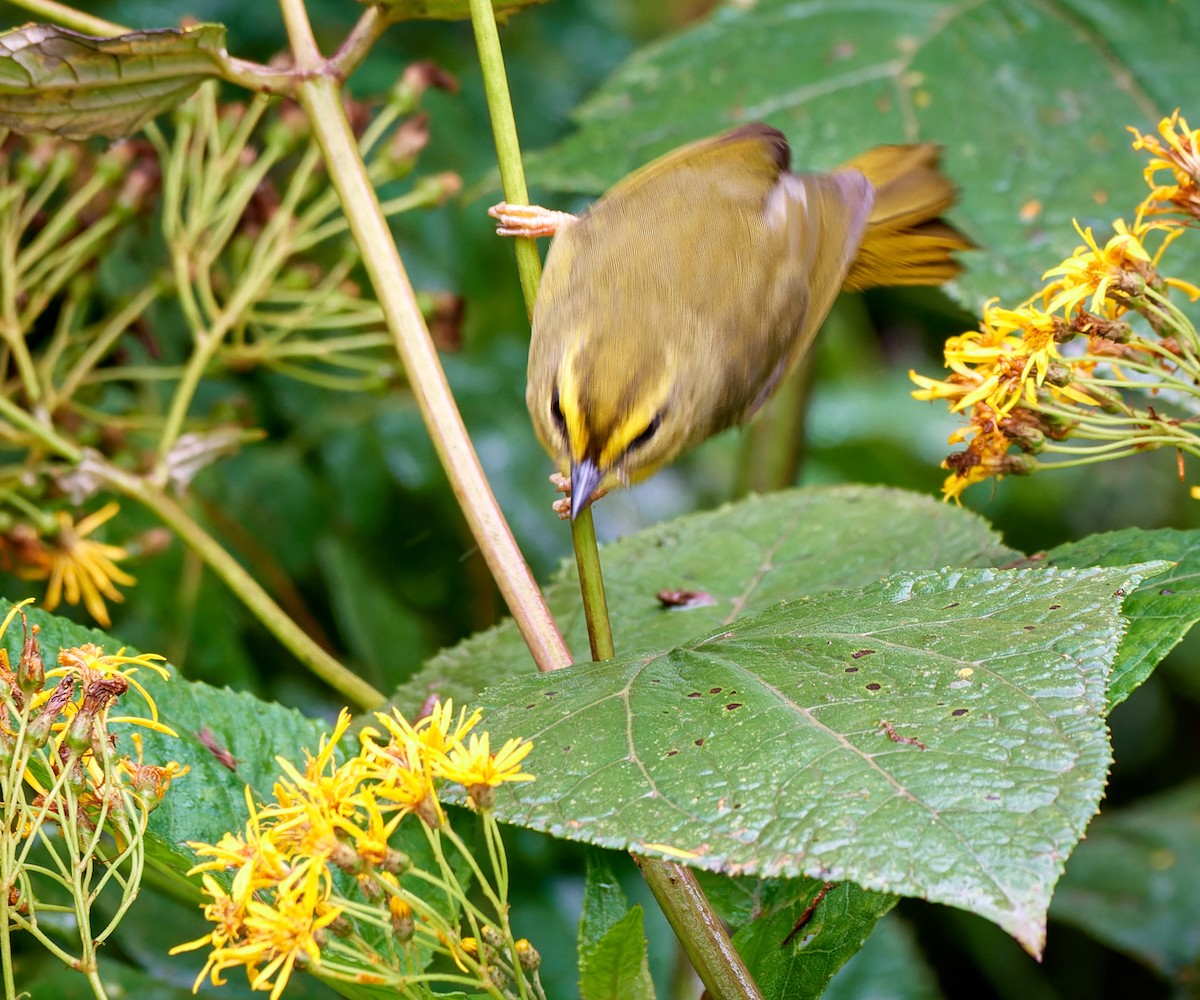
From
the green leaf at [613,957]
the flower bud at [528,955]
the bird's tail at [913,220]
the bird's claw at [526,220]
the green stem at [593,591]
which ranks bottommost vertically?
the green leaf at [613,957]

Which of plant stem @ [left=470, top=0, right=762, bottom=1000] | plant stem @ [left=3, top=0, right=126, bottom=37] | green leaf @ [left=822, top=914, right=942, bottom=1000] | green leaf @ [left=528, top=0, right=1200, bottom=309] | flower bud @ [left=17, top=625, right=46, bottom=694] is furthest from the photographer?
green leaf @ [left=822, top=914, right=942, bottom=1000]

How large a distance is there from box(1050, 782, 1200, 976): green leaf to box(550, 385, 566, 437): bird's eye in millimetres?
1522

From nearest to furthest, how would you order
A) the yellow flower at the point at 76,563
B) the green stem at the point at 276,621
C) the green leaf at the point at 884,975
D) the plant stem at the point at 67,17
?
the plant stem at the point at 67,17, the green stem at the point at 276,621, the yellow flower at the point at 76,563, the green leaf at the point at 884,975

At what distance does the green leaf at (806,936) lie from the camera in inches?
48.2

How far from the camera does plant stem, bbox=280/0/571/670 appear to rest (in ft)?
4.02

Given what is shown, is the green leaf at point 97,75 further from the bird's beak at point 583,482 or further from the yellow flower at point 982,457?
the yellow flower at point 982,457

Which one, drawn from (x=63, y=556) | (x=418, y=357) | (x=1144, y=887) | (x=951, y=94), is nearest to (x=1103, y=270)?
(x=418, y=357)

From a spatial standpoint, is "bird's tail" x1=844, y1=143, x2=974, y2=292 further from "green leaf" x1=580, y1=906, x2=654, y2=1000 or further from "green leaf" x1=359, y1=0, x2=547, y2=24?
"green leaf" x1=580, y1=906, x2=654, y2=1000

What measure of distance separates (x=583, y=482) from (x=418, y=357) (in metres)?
0.28

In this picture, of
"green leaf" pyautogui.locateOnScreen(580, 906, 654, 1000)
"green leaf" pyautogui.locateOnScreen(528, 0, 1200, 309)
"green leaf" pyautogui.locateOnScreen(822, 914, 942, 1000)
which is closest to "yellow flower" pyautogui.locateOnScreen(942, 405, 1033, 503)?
"green leaf" pyautogui.locateOnScreen(580, 906, 654, 1000)

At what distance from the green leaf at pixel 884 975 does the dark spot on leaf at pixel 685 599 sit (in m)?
1.07

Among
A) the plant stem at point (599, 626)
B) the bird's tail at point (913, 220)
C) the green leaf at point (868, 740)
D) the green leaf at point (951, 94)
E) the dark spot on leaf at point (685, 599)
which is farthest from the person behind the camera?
the green leaf at point (951, 94)

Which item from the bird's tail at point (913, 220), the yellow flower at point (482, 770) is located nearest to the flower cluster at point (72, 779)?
the yellow flower at point (482, 770)

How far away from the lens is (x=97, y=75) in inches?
52.7
